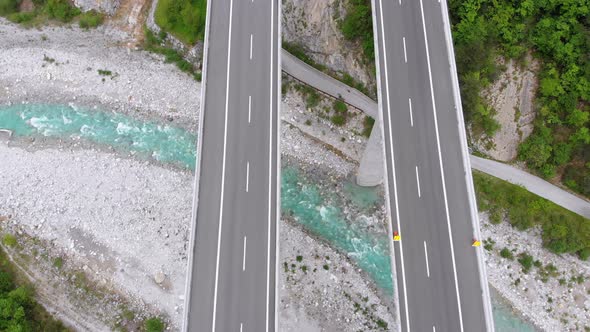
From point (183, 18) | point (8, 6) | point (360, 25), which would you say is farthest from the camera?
point (8, 6)

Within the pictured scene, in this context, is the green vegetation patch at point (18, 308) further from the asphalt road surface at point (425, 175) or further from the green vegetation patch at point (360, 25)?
the green vegetation patch at point (360, 25)

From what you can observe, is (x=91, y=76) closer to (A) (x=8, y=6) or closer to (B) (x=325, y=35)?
(A) (x=8, y=6)

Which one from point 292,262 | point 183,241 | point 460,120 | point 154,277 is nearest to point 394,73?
point 460,120

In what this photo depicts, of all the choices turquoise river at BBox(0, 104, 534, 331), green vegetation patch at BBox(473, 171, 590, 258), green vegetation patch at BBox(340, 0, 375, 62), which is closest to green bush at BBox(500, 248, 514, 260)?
green vegetation patch at BBox(473, 171, 590, 258)

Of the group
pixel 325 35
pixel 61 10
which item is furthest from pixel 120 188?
pixel 325 35

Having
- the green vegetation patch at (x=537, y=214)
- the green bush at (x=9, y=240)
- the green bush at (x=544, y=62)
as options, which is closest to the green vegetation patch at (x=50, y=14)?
the green bush at (x=9, y=240)

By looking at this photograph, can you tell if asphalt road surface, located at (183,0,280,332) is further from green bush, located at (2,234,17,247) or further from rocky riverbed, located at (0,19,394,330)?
green bush, located at (2,234,17,247)

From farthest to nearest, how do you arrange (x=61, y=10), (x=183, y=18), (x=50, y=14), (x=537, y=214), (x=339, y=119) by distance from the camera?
(x=50, y=14) < (x=61, y=10) < (x=183, y=18) < (x=339, y=119) < (x=537, y=214)
